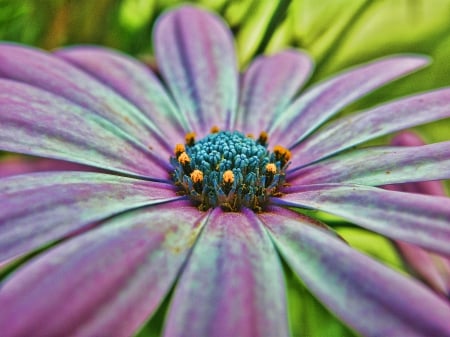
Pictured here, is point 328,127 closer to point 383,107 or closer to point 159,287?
point 383,107

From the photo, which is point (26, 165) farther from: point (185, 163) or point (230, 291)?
point (230, 291)

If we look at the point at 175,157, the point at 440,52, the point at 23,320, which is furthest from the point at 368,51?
the point at 23,320

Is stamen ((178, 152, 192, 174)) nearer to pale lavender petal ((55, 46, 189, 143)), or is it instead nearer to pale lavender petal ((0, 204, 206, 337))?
pale lavender petal ((55, 46, 189, 143))

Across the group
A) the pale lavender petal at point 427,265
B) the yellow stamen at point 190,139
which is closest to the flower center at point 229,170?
the yellow stamen at point 190,139

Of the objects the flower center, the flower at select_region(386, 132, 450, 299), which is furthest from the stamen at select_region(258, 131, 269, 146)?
the flower at select_region(386, 132, 450, 299)

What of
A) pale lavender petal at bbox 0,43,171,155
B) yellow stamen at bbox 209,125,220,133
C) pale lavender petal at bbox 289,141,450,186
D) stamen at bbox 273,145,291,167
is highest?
pale lavender petal at bbox 0,43,171,155

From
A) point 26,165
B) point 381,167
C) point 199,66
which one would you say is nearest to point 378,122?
point 381,167
